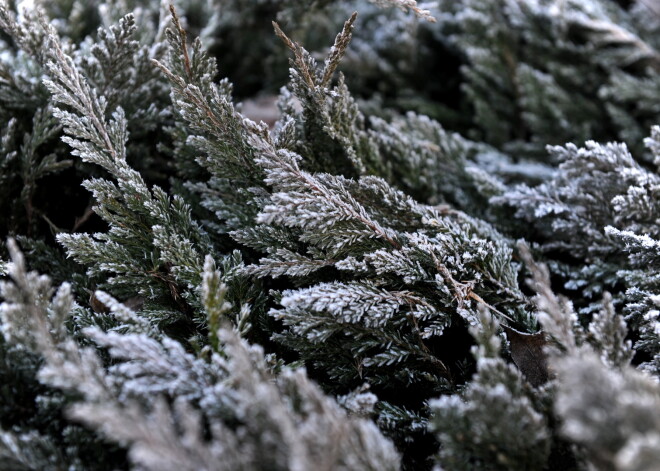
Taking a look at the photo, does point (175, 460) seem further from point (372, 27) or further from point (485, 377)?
point (372, 27)

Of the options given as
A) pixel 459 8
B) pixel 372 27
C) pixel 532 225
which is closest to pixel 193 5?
pixel 372 27

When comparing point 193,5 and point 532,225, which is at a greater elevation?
point 193,5

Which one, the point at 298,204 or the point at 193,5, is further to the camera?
the point at 193,5

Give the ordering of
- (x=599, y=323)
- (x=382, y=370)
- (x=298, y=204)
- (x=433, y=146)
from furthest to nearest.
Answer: (x=433, y=146)
(x=382, y=370)
(x=298, y=204)
(x=599, y=323)

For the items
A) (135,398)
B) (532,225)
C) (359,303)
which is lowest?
(135,398)

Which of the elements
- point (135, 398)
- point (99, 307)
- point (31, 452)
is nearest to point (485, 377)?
point (135, 398)

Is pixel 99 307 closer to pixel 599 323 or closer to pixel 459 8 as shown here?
pixel 599 323

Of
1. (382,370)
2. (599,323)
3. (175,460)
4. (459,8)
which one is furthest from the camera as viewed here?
(459,8)
